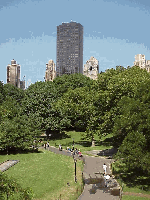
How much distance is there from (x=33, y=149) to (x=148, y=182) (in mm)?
20579

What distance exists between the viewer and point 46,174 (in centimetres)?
2730

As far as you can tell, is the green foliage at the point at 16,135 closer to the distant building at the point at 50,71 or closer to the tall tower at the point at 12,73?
the distant building at the point at 50,71

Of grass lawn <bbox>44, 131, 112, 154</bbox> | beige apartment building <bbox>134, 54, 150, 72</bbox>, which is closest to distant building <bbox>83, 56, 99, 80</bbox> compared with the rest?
beige apartment building <bbox>134, 54, 150, 72</bbox>

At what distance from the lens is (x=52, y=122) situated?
1897 inches

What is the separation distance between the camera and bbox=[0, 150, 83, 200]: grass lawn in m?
22.1

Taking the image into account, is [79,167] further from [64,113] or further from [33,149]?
[64,113]

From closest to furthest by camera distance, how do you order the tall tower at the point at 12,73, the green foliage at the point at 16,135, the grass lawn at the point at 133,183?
the grass lawn at the point at 133,183, the green foliage at the point at 16,135, the tall tower at the point at 12,73

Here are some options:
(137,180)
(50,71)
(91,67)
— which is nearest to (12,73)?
(50,71)

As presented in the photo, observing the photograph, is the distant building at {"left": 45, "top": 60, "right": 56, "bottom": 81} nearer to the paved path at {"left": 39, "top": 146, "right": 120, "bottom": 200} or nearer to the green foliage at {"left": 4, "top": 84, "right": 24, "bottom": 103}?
the green foliage at {"left": 4, "top": 84, "right": 24, "bottom": 103}

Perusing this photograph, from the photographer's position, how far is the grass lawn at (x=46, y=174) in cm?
2206

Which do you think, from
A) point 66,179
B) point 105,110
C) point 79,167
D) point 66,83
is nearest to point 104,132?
point 105,110

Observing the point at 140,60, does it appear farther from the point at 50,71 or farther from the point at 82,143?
the point at 82,143

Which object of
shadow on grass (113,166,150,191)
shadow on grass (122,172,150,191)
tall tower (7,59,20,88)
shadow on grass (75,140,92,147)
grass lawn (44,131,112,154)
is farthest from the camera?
tall tower (7,59,20,88)

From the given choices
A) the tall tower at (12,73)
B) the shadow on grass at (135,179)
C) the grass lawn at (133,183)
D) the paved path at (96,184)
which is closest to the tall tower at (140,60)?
the tall tower at (12,73)
